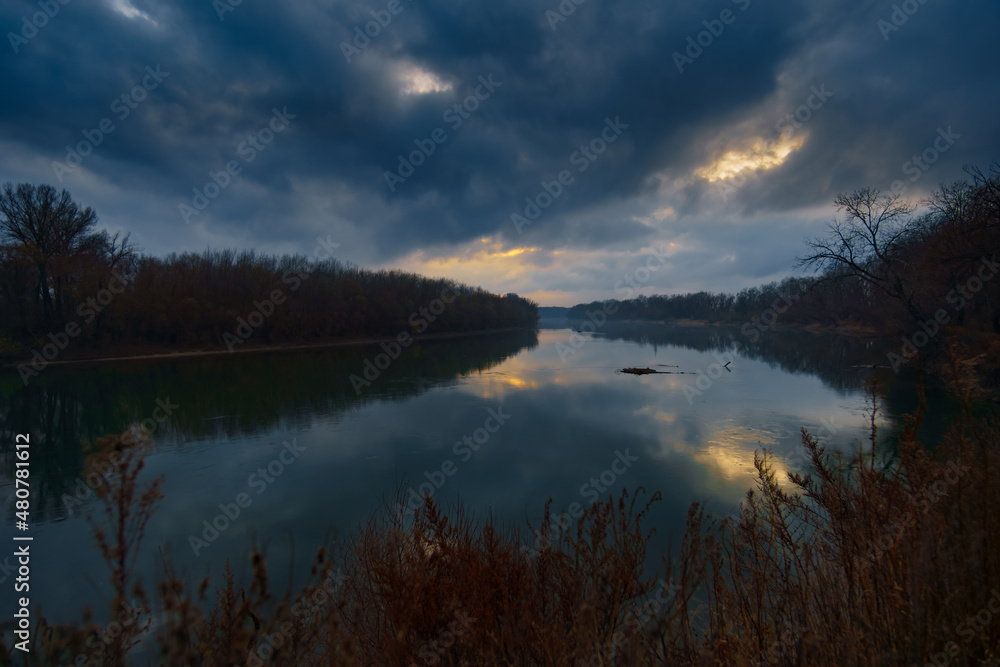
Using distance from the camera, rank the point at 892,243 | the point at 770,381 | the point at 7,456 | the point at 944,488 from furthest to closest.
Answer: the point at 770,381, the point at 892,243, the point at 7,456, the point at 944,488

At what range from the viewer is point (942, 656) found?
81.5 inches

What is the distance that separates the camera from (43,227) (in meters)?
34.1

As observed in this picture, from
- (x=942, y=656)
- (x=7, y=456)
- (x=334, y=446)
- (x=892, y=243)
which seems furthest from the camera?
(x=892, y=243)

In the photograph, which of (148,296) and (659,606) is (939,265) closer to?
(659,606)

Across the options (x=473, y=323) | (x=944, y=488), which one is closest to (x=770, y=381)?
(x=944, y=488)

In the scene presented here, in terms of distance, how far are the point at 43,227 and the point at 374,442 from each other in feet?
125

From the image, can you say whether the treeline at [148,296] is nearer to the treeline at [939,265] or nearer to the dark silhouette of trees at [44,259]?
the dark silhouette of trees at [44,259]

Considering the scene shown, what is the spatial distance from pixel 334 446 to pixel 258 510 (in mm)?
4239

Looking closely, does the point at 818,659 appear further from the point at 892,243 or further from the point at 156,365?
the point at 156,365

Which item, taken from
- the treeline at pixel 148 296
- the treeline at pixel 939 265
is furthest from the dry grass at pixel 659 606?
the treeline at pixel 148 296

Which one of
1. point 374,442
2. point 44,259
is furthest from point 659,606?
point 44,259

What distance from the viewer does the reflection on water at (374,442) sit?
311 inches

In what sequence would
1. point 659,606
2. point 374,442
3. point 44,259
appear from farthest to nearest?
point 44,259 < point 374,442 < point 659,606

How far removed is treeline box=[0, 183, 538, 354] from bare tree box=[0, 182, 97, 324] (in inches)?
2.5
